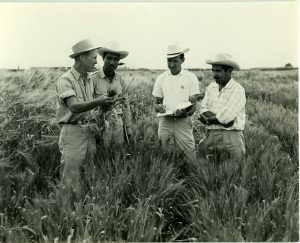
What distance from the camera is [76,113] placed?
13.9ft

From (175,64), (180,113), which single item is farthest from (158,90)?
(180,113)

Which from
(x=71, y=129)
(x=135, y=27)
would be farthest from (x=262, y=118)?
(x=71, y=129)

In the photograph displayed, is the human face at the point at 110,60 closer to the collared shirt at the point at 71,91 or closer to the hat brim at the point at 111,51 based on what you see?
the hat brim at the point at 111,51

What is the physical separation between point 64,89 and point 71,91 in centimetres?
9

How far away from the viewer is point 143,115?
22.4 ft

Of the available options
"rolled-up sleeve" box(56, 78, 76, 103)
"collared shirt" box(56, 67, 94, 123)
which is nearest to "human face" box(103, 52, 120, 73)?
"collared shirt" box(56, 67, 94, 123)

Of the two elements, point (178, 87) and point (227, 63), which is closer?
point (227, 63)

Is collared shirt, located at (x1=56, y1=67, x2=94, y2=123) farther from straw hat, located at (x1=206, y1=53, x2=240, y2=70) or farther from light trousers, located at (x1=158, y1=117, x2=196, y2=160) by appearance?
straw hat, located at (x1=206, y1=53, x2=240, y2=70)

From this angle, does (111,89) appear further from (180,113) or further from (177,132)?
(177,132)

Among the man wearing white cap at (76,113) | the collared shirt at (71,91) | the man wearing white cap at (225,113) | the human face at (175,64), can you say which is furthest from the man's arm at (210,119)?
the collared shirt at (71,91)

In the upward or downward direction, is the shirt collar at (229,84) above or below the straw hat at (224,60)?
below

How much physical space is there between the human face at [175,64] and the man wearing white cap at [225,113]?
0.50 meters

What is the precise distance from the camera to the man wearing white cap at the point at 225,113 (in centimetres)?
446

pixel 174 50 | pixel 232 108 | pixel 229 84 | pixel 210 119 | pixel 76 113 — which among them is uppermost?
pixel 174 50
